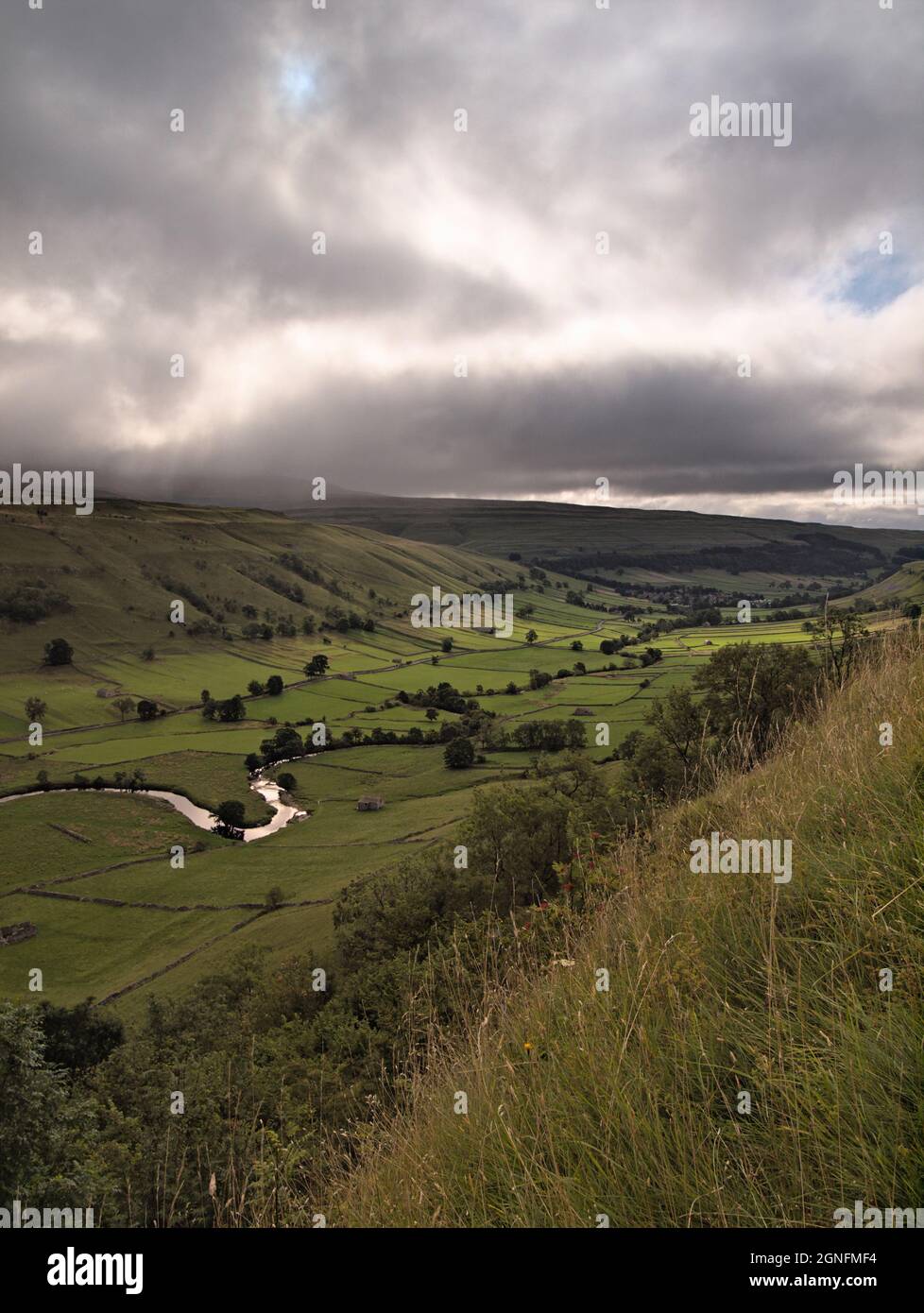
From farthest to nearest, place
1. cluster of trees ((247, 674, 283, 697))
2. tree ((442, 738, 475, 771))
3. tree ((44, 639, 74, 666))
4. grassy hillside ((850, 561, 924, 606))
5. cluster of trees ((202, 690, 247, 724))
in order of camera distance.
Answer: tree ((44, 639, 74, 666))
cluster of trees ((247, 674, 283, 697))
cluster of trees ((202, 690, 247, 724))
tree ((442, 738, 475, 771))
grassy hillside ((850, 561, 924, 606))

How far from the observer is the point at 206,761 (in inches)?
3812

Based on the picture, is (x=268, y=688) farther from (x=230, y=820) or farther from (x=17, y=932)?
(x=17, y=932)

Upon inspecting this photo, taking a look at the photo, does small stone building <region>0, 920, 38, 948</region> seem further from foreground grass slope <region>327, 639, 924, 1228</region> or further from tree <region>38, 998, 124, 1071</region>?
foreground grass slope <region>327, 639, 924, 1228</region>

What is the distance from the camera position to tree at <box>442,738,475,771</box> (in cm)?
8594

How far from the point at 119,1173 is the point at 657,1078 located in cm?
2273

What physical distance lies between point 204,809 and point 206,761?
49.3ft

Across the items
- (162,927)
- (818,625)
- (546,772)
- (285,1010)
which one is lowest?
(162,927)

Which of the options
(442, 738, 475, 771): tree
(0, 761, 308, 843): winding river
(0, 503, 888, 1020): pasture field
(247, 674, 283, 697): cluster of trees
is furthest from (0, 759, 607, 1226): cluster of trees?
(247, 674, 283, 697): cluster of trees

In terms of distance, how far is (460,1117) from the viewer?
4051 millimetres

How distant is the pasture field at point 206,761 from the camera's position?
53.4 meters

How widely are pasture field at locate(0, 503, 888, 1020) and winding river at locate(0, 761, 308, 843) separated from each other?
1225 millimetres

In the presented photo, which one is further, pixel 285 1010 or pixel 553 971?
pixel 285 1010
